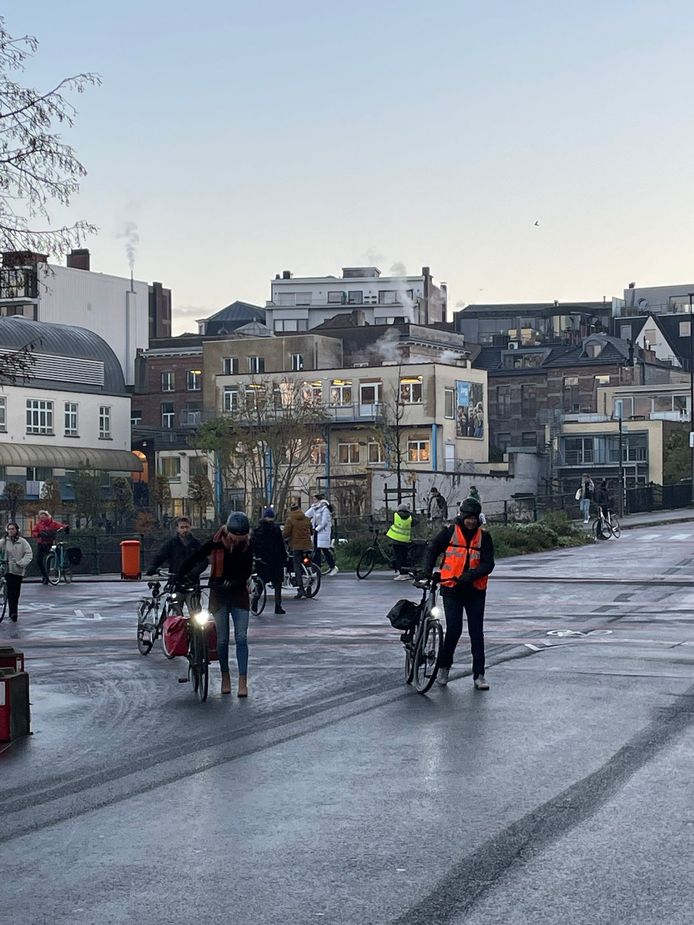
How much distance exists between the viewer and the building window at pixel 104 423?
92062 mm

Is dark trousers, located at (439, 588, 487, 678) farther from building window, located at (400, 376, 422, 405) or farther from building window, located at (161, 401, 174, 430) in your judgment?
building window, located at (161, 401, 174, 430)

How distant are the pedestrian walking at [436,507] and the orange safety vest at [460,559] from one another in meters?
24.6

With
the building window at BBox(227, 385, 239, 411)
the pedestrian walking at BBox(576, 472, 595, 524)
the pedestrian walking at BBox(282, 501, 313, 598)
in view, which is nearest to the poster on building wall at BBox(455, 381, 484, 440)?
the building window at BBox(227, 385, 239, 411)

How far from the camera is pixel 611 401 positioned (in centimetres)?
10950

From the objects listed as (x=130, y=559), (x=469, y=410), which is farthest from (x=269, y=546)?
(x=469, y=410)

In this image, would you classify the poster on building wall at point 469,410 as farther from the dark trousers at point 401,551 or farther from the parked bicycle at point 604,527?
the dark trousers at point 401,551

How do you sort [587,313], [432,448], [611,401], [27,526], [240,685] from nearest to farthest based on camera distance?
[240,685] → [27,526] → [432,448] → [611,401] → [587,313]

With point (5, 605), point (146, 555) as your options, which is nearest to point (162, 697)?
point (5, 605)

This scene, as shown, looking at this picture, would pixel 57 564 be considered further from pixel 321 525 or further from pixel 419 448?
pixel 419 448

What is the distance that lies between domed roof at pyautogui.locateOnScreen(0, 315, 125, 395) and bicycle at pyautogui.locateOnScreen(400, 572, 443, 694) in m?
72.5

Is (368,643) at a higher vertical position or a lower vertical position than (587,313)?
lower

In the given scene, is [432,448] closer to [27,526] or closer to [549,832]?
[27,526]

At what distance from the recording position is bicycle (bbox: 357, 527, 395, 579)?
35500 mm

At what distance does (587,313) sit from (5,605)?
375 ft
